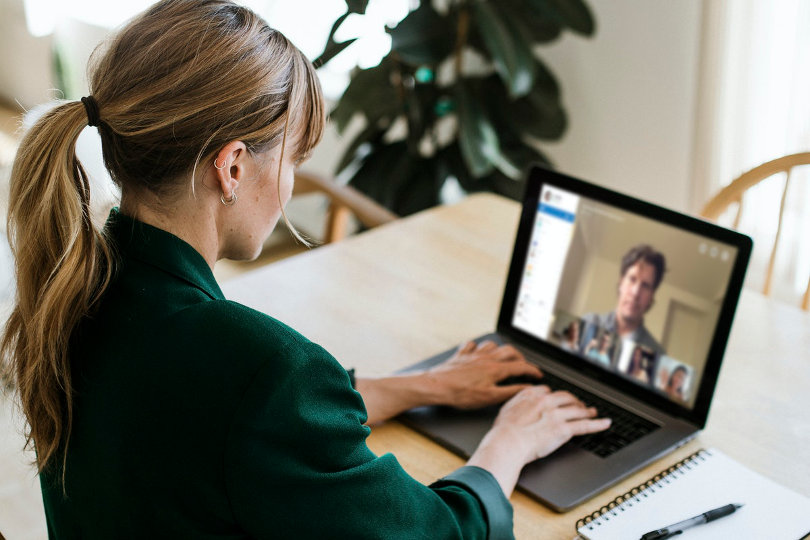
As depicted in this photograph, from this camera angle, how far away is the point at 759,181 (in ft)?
5.31

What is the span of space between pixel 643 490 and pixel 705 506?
72 mm

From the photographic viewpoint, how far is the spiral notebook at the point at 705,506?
960mm

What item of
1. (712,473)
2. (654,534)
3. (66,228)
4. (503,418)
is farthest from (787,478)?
(66,228)

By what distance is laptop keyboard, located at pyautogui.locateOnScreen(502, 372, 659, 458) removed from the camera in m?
1.13

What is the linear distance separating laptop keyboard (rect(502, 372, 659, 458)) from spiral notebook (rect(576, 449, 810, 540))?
0.25ft

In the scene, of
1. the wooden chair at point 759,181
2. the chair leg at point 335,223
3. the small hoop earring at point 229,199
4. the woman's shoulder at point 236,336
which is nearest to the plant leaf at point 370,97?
the chair leg at point 335,223

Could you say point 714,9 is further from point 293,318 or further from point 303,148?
point 303,148

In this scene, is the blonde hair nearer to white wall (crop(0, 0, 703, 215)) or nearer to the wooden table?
the wooden table

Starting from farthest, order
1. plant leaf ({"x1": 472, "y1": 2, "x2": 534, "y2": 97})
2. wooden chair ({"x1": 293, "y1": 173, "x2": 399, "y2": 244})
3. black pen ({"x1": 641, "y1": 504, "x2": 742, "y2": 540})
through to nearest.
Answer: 1. plant leaf ({"x1": 472, "y1": 2, "x2": 534, "y2": 97})
2. wooden chair ({"x1": 293, "y1": 173, "x2": 399, "y2": 244})
3. black pen ({"x1": 641, "y1": 504, "x2": 742, "y2": 540})

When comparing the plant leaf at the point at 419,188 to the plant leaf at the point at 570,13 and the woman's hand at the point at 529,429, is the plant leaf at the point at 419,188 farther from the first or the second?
the woman's hand at the point at 529,429

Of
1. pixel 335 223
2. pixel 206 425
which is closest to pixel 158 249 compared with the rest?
pixel 206 425

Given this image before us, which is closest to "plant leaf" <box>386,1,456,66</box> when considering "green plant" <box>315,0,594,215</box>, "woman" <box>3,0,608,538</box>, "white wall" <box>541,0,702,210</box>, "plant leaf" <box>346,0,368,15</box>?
"green plant" <box>315,0,594,215</box>

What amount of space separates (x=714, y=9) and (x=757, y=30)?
0.13 meters

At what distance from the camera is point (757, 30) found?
218cm
